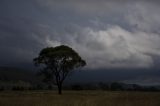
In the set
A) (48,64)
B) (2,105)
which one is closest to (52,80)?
(48,64)

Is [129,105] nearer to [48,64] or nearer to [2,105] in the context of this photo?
[2,105]

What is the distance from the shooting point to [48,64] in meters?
82.1

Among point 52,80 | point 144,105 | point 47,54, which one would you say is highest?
point 47,54

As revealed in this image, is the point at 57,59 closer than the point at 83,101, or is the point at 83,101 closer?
the point at 83,101

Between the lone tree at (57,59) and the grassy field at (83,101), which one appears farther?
the lone tree at (57,59)

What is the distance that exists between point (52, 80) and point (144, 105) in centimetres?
5912

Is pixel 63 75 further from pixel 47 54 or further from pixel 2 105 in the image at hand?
pixel 2 105

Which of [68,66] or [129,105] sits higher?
[68,66]

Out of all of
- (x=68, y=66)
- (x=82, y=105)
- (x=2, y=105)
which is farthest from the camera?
(x=68, y=66)

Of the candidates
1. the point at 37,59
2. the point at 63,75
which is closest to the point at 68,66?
the point at 63,75

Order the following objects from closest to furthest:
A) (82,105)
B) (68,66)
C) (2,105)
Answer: (82,105) → (2,105) → (68,66)

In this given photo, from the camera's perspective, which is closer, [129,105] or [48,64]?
[129,105]

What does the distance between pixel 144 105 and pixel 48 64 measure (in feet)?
190

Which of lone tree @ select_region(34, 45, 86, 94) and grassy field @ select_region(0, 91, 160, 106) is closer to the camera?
grassy field @ select_region(0, 91, 160, 106)
